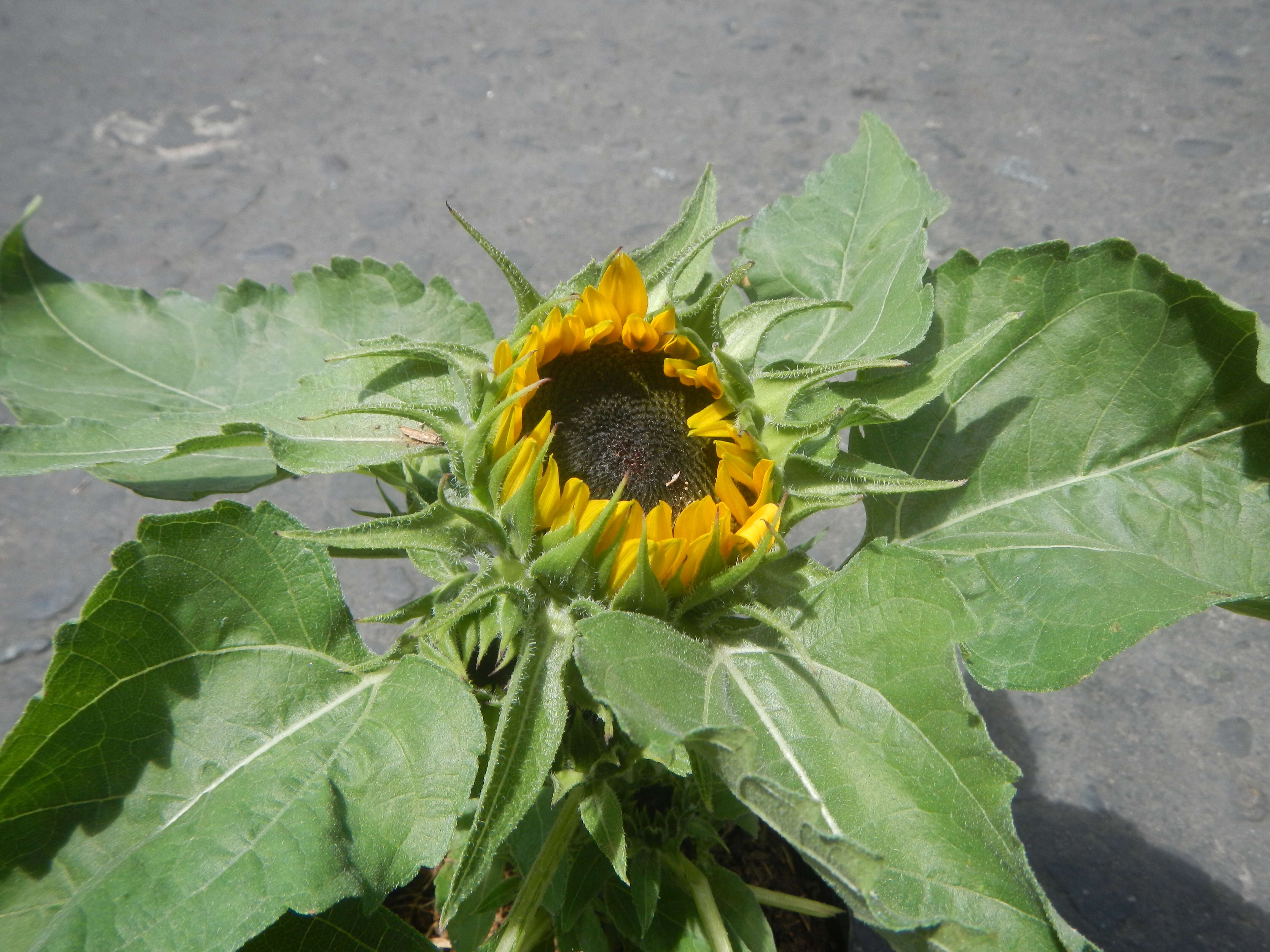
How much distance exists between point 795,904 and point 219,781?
48 cm

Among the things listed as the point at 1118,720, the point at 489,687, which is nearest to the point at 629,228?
the point at 1118,720

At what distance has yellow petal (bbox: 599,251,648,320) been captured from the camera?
0.68 metres

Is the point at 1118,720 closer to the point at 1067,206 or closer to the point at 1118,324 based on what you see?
the point at 1118,324

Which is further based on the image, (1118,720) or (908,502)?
(1118,720)

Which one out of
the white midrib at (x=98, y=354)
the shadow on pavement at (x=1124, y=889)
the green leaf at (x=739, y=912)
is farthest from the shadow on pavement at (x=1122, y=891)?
the white midrib at (x=98, y=354)

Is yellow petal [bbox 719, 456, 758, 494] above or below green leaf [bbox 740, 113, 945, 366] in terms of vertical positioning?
below

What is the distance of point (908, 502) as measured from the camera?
2.62 feet

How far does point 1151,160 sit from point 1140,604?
147 centimetres

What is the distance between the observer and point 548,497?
0.63m

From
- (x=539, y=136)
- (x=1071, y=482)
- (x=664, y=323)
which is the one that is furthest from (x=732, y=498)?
(x=539, y=136)

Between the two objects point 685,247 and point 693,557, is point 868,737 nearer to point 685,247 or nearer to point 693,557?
point 693,557

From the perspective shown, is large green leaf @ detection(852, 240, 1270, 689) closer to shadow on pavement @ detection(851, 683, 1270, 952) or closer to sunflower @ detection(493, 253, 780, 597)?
sunflower @ detection(493, 253, 780, 597)

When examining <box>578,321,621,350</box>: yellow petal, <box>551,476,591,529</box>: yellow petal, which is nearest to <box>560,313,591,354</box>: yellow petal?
<box>578,321,621,350</box>: yellow petal

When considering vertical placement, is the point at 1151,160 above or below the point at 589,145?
above
